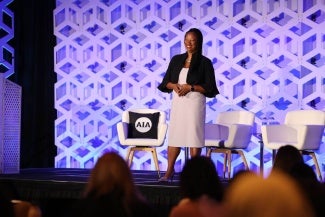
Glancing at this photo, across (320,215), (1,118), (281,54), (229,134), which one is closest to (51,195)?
(1,118)

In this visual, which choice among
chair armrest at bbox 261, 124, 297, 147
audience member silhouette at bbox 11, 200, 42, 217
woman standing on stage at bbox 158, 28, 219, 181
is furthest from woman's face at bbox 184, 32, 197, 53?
audience member silhouette at bbox 11, 200, 42, 217

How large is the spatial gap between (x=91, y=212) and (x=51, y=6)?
6.22 meters

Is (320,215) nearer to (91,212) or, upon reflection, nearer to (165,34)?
(91,212)

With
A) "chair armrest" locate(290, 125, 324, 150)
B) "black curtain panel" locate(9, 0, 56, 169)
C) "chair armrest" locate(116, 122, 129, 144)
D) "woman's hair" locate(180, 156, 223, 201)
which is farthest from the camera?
"black curtain panel" locate(9, 0, 56, 169)

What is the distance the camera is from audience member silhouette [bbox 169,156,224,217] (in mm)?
→ 2166

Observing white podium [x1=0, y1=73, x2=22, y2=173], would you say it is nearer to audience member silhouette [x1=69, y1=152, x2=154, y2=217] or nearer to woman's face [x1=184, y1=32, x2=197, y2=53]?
woman's face [x1=184, y1=32, x2=197, y2=53]

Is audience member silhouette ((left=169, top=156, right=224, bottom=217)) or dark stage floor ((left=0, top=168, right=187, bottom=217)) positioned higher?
audience member silhouette ((left=169, top=156, right=224, bottom=217))

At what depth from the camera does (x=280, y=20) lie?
6.93 meters

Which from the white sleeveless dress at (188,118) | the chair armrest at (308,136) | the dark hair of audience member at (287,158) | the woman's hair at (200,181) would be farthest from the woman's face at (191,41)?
the woman's hair at (200,181)

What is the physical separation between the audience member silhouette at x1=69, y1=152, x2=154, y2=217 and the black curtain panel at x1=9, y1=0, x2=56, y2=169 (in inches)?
230

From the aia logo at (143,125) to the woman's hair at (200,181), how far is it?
3.98 meters

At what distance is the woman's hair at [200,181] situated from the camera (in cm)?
223

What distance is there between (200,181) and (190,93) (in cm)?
277

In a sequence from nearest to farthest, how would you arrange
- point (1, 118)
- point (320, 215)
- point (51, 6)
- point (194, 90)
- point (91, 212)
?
point (320, 215) < point (91, 212) < point (194, 90) < point (1, 118) < point (51, 6)
